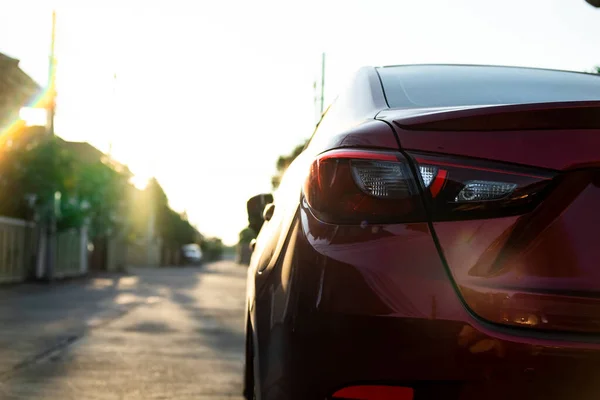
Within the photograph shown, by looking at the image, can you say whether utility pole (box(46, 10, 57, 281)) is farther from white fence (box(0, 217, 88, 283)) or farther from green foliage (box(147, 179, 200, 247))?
green foliage (box(147, 179, 200, 247))

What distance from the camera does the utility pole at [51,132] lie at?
2633 centimetres

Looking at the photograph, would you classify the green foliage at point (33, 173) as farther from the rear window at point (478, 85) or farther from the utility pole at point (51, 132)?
the rear window at point (478, 85)

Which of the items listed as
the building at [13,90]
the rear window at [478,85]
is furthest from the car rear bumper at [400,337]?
the building at [13,90]

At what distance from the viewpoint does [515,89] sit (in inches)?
110

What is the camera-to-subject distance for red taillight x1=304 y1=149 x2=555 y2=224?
78.2 inches

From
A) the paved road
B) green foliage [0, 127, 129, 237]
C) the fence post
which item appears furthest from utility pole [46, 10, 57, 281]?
the paved road

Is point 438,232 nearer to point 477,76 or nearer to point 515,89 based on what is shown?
point 515,89

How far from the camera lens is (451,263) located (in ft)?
6.45

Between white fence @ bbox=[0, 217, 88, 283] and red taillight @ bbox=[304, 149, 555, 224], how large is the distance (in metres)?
22.7

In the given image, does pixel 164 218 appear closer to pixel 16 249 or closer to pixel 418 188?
pixel 16 249

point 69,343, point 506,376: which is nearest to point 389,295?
point 506,376

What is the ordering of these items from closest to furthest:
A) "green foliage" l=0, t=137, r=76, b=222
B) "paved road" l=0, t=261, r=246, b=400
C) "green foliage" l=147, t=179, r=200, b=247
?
1. "paved road" l=0, t=261, r=246, b=400
2. "green foliage" l=0, t=137, r=76, b=222
3. "green foliage" l=147, t=179, r=200, b=247

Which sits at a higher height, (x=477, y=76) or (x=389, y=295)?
(x=477, y=76)

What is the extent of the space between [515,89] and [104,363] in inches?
180
